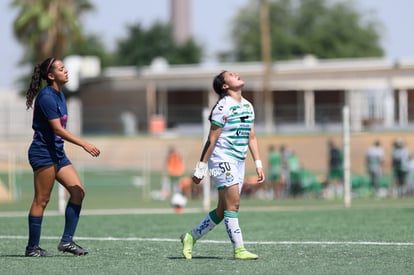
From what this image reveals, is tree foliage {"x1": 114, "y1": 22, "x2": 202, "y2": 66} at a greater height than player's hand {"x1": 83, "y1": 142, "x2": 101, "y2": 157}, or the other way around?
tree foliage {"x1": 114, "y1": 22, "x2": 202, "y2": 66}

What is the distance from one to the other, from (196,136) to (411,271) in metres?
40.0

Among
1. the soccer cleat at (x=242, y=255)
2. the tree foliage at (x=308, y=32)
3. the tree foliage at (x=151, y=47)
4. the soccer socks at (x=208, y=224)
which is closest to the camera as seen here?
the soccer cleat at (x=242, y=255)

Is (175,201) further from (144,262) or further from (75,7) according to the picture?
(75,7)

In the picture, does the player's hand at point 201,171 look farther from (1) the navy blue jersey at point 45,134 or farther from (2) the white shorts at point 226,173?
(1) the navy blue jersey at point 45,134

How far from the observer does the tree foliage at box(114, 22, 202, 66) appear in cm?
8975

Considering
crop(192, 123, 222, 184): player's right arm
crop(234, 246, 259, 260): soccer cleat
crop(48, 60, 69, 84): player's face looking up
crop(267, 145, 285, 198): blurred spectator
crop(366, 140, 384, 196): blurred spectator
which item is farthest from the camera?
crop(267, 145, 285, 198): blurred spectator

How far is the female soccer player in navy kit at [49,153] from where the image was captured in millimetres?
11547

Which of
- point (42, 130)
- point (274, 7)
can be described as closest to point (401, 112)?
point (42, 130)

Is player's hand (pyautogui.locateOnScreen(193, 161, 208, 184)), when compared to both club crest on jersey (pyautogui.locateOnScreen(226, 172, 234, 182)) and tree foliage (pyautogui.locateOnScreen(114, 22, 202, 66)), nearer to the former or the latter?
club crest on jersey (pyautogui.locateOnScreen(226, 172, 234, 182))

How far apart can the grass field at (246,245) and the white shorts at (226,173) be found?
2.54 feet

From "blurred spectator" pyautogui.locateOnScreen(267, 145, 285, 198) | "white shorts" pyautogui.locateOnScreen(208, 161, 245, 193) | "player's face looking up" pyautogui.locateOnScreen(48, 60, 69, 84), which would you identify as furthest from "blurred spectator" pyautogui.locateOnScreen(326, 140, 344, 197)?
"white shorts" pyautogui.locateOnScreen(208, 161, 245, 193)

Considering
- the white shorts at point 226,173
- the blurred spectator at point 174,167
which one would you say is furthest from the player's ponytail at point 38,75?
the blurred spectator at point 174,167

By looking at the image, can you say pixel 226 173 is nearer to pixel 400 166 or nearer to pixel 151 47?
pixel 400 166

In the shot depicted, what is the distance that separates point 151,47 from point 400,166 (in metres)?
62.5
